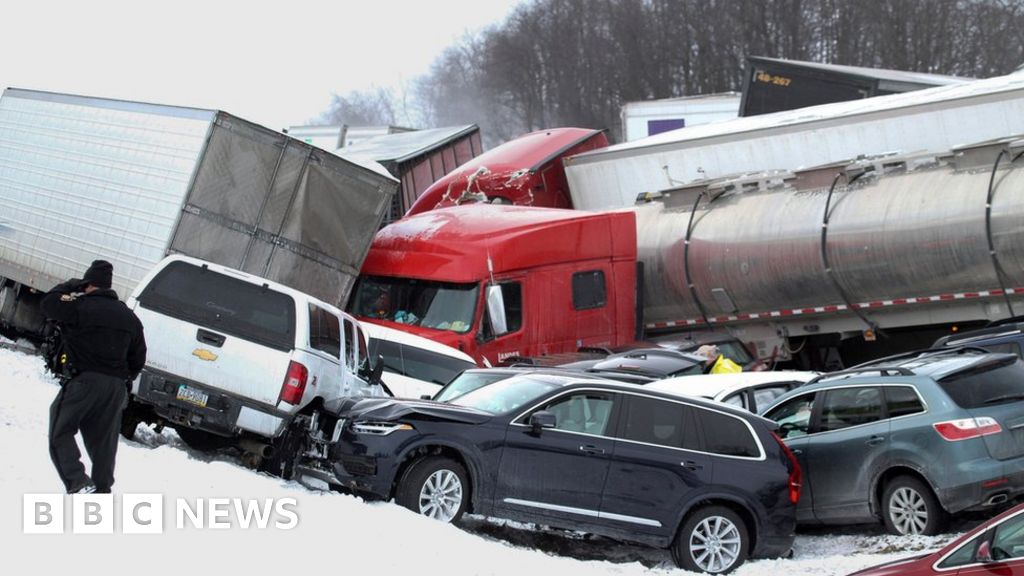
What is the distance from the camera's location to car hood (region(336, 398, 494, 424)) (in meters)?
10.4

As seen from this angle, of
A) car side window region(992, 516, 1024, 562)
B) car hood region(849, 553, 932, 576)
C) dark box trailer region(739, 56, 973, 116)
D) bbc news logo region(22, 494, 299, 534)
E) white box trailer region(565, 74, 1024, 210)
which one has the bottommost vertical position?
bbc news logo region(22, 494, 299, 534)

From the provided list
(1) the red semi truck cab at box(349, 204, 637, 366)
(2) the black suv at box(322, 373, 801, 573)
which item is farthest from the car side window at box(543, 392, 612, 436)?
(1) the red semi truck cab at box(349, 204, 637, 366)

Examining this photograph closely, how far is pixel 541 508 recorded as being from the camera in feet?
33.8

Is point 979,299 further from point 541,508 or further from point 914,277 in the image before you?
point 541,508

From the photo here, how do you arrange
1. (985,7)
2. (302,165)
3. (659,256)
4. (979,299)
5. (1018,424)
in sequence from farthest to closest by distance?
(985,7), (659,256), (979,299), (302,165), (1018,424)

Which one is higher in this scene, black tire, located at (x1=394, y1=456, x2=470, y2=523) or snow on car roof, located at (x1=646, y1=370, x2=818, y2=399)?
snow on car roof, located at (x1=646, y1=370, x2=818, y2=399)

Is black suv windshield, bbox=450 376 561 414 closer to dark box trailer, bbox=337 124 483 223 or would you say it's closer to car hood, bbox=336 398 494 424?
car hood, bbox=336 398 494 424

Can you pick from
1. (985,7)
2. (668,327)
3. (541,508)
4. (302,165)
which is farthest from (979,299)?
(985,7)

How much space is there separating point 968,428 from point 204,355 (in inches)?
246

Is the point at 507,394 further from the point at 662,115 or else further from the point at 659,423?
the point at 662,115

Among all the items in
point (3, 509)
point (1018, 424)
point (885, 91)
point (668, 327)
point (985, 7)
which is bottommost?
point (3, 509)

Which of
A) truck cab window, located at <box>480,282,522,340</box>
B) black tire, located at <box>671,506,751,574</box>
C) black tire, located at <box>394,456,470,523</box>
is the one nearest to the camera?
black tire, located at <box>394,456,470,523</box>

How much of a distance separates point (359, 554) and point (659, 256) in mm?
14343

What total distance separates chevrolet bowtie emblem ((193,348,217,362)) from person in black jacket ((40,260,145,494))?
8.33 ft
